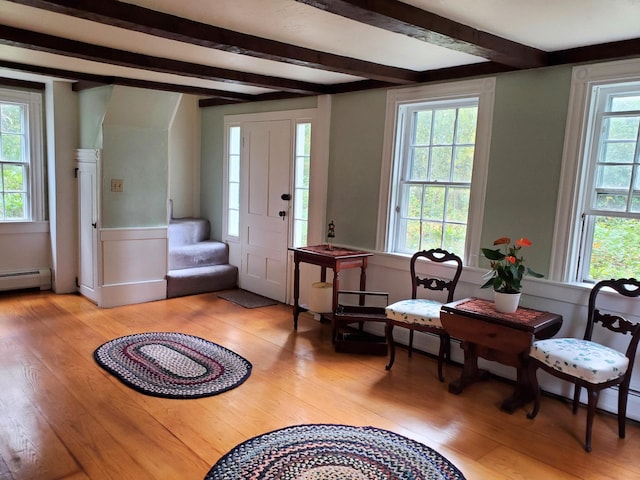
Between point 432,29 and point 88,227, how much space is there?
3.91 metres

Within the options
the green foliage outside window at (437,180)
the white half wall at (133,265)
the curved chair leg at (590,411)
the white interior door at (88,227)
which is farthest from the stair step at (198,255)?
the curved chair leg at (590,411)

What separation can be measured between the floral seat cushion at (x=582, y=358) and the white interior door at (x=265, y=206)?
290 cm

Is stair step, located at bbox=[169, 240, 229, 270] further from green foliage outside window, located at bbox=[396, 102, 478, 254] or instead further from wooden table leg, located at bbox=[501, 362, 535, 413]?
wooden table leg, located at bbox=[501, 362, 535, 413]

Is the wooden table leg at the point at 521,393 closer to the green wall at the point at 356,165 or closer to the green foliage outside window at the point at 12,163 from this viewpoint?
the green wall at the point at 356,165

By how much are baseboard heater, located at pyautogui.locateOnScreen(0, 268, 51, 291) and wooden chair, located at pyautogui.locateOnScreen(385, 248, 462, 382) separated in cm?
390

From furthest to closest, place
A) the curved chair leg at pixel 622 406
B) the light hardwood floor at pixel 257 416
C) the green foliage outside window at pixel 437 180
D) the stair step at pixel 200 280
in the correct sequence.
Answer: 1. the stair step at pixel 200 280
2. the green foliage outside window at pixel 437 180
3. the curved chair leg at pixel 622 406
4. the light hardwood floor at pixel 257 416

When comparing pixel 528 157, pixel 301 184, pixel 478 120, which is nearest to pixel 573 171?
pixel 528 157

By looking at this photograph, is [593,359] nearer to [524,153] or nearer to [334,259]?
[524,153]

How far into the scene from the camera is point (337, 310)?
3844 mm

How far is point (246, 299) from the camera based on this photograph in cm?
527

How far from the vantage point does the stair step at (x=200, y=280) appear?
5230mm

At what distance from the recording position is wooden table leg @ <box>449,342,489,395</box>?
318 centimetres

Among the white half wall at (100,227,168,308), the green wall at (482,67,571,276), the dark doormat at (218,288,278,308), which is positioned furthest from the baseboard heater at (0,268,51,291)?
the green wall at (482,67,571,276)

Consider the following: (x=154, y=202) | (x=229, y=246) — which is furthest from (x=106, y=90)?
(x=229, y=246)
